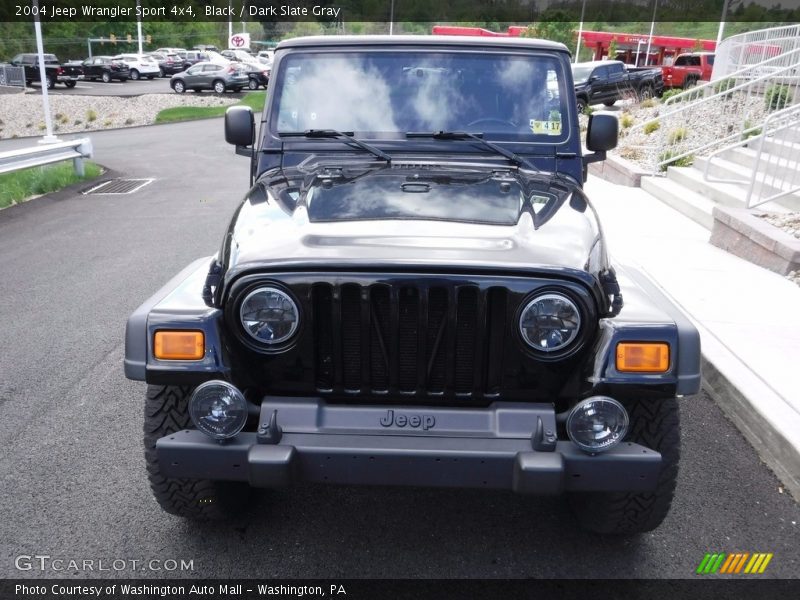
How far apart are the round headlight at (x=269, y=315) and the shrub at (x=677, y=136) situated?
11370 millimetres

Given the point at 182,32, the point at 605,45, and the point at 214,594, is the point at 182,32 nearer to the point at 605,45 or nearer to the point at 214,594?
the point at 605,45

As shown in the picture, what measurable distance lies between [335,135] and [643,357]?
2.03 meters

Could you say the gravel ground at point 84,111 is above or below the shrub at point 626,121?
below

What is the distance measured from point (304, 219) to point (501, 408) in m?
1.08

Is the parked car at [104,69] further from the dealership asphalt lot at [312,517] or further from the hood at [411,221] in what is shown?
the hood at [411,221]

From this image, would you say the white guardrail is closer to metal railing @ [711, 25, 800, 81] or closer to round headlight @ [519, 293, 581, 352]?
round headlight @ [519, 293, 581, 352]

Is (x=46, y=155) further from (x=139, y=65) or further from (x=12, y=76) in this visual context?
(x=139, y=65)

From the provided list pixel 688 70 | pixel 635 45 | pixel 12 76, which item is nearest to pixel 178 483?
pixel 688 70

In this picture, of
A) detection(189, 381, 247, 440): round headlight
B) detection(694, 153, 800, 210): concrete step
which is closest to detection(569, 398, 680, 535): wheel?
detection(189, 381, 247, 440): round headlight

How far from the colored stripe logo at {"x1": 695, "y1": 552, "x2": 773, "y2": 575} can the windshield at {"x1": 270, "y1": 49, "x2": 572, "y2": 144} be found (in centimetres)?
217

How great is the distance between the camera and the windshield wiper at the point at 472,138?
3.69 m

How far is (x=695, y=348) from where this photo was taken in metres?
2.54

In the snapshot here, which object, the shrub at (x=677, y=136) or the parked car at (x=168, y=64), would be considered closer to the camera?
the shrub at (x=677, y=136)

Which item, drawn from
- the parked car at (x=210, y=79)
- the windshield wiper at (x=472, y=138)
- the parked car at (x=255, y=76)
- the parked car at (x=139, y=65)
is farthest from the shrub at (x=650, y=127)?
the parked car at (x=139, y=65)
